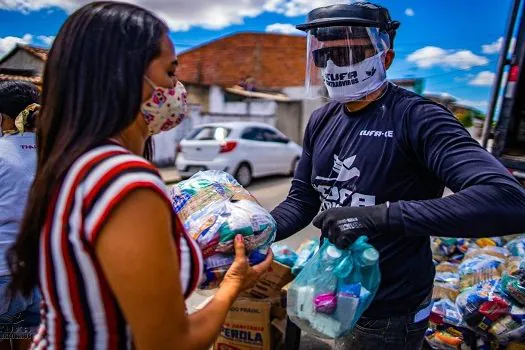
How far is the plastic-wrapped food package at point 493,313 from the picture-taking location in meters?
2.41

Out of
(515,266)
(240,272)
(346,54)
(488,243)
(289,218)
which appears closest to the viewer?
(240,272)

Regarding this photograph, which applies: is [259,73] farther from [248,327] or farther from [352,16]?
[352,16]

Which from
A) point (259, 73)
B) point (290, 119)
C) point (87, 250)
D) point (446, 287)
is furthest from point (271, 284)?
point (259, 73)

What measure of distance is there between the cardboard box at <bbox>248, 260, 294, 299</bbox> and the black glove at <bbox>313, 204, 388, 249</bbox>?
61.3 inches

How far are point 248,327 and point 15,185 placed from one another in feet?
5.48

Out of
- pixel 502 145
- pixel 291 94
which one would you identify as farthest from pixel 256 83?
pixel 502 145

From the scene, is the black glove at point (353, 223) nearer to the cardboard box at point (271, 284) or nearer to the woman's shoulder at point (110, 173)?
the woman's shoulder at point (110, 173)

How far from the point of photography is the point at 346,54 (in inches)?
63.1

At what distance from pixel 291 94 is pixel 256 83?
8.97ft

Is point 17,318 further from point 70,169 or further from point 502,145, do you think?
point 502,145

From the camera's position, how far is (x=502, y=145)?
4.62 m

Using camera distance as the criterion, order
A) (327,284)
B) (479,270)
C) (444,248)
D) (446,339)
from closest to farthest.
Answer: (327,284) → (446,339) → (479,270) → (444,248)

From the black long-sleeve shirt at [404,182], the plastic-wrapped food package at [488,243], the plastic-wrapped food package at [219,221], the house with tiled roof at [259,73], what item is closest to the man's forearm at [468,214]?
the black long-sleeve shirt at [404,182]

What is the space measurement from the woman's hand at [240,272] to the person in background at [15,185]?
1237 mm
